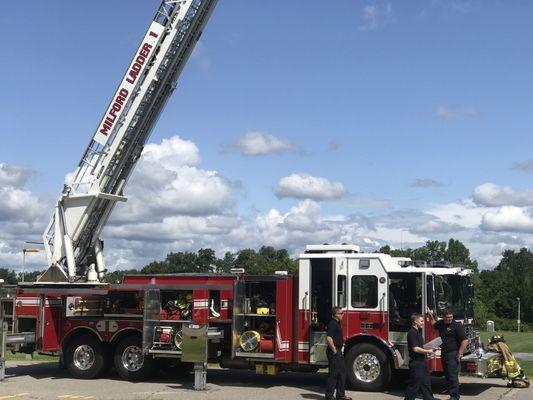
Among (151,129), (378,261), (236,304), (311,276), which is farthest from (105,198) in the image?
(378,261)

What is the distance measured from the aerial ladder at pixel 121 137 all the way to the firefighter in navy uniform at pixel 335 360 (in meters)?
6.55

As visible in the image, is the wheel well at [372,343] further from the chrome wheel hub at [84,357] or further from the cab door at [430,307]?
the chrome wheel hub at [84,357]

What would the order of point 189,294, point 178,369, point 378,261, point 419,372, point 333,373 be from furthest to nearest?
1. point 178,369
2. point 189,294
3. point 378,261
4. point 333,373
5. point 419,372

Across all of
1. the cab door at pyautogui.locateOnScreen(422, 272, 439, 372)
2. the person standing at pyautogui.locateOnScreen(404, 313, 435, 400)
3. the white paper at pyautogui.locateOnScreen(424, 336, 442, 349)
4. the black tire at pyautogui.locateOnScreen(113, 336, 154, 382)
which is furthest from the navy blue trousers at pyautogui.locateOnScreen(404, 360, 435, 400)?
the black tire at pyautogui.locateOnScreen(113, 336, 154, 382)

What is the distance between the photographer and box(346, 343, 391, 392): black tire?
535 inches

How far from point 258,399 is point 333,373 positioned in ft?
4.85

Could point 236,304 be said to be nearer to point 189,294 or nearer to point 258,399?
point 189,294

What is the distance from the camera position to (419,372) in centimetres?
1128

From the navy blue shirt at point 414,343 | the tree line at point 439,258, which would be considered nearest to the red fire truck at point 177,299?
the navy blue shirt at point 414,343

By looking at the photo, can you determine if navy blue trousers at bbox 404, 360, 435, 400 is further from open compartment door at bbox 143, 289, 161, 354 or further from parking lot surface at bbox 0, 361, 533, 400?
open compartment door at bbox 143, 289, 161, 354

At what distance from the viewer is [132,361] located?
51.2 feet

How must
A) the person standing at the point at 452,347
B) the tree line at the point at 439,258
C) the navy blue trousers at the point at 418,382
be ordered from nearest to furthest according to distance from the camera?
the navy blue trousers at the point at 418,382 → the person standing at the point at 452,347 → the tree line at the point at 439,258

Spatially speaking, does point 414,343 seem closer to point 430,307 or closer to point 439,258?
point 430,307

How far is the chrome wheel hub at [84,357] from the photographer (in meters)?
15.9
